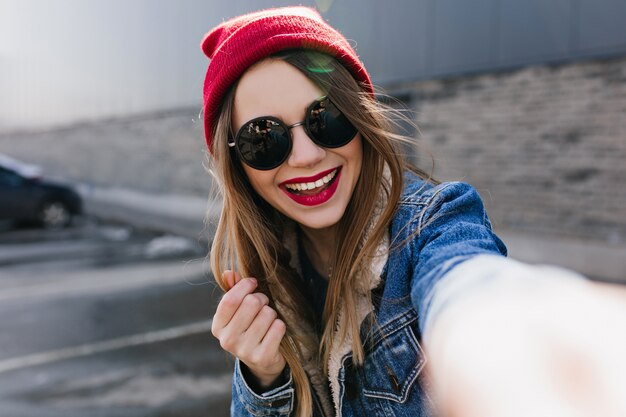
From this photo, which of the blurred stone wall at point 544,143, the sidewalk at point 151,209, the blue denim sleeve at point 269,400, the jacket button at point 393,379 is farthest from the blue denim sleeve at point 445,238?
the sidewalk at point 151,209

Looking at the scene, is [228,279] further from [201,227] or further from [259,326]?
[201,227]

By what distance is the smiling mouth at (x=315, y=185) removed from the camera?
1.54 metres

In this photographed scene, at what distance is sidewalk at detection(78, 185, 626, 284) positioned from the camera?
565cm

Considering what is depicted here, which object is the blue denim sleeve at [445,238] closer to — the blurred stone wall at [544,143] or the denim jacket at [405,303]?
the denim jacket at [405,303]

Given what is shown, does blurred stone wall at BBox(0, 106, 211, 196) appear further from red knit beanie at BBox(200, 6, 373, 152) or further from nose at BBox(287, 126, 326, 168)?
nose at BBox(287, 126, 326, 168)

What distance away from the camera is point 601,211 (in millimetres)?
6129

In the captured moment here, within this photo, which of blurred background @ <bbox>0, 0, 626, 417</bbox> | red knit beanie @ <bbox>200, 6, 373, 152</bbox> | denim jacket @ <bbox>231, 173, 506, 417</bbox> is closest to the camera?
denim jacket @ <bbox>231, 173, 506, 417</bbox>

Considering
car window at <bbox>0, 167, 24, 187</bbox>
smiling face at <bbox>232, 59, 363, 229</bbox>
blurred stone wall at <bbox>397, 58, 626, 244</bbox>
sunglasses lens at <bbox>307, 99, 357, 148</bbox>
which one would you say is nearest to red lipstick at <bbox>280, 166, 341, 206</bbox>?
smiling face at <bbox>232, 59, 363, 229</bbox>

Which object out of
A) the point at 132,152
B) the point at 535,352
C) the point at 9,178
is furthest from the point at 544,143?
the point at 132,152

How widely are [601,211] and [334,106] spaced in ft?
18.7

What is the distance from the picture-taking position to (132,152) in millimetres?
14688

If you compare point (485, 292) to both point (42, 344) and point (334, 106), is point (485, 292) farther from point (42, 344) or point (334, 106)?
point (42, 344)

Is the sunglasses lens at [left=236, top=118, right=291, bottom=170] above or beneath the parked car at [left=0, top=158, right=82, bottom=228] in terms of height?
above

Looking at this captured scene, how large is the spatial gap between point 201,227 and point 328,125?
8773 mm
